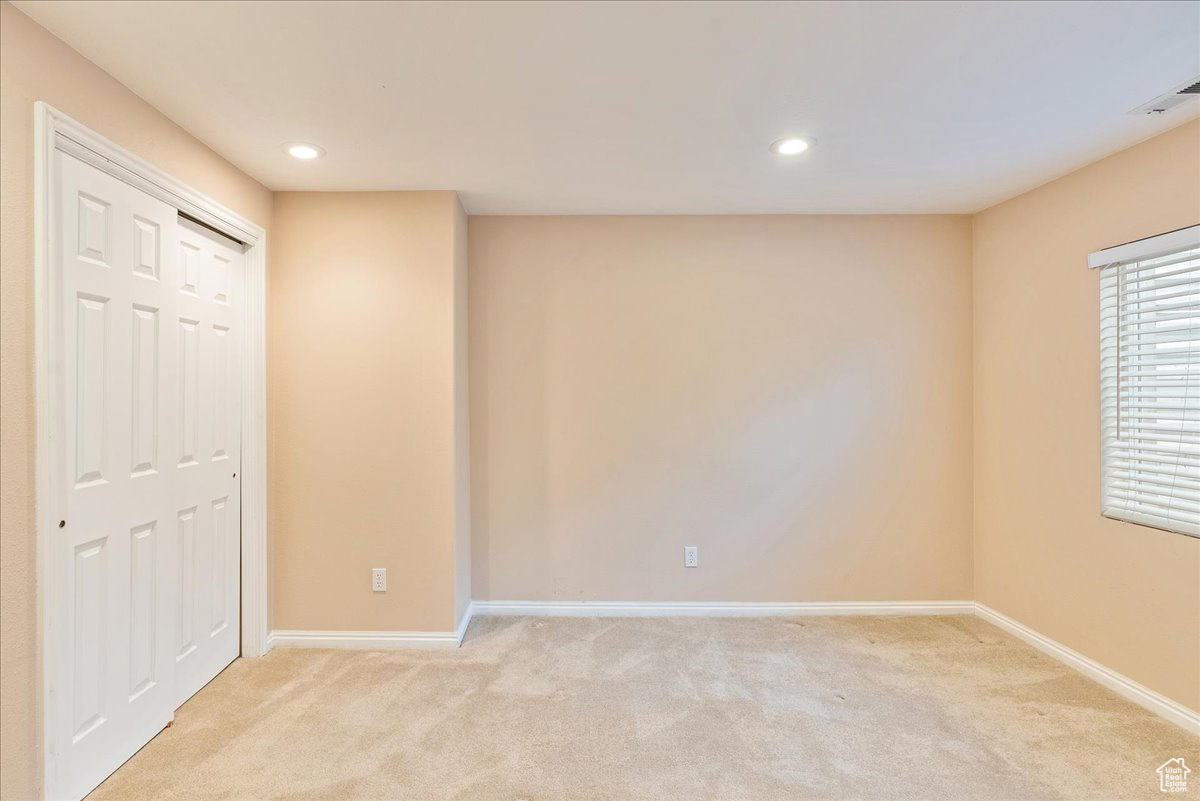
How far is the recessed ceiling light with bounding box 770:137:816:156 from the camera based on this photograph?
2.24m

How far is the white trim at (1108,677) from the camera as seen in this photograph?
6.97ft

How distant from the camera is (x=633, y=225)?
3.25 meters

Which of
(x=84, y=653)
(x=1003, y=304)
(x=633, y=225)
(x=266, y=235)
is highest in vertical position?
(x=633, y=225)

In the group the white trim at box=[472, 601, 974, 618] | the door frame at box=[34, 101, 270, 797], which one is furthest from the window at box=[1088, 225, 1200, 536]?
the door frame at box=[34, 101, 270, 797]

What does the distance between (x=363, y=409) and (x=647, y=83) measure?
2.09 meters

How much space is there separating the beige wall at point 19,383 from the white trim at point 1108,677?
4.08m

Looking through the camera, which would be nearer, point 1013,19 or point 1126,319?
point 1013,19

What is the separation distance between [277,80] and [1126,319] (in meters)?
3.61

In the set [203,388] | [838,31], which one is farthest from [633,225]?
[203,388]

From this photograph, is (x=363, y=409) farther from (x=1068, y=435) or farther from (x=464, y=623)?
(x=1068, y=435)

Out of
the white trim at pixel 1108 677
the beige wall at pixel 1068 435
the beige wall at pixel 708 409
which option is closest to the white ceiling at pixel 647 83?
the beige wall at pixel 1068 435

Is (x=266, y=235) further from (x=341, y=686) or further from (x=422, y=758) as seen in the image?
(x=422, y=758)

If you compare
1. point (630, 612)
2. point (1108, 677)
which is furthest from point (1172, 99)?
point (630, 612)

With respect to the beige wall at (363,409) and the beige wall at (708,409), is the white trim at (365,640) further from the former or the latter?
the beige wall at (708,409)
